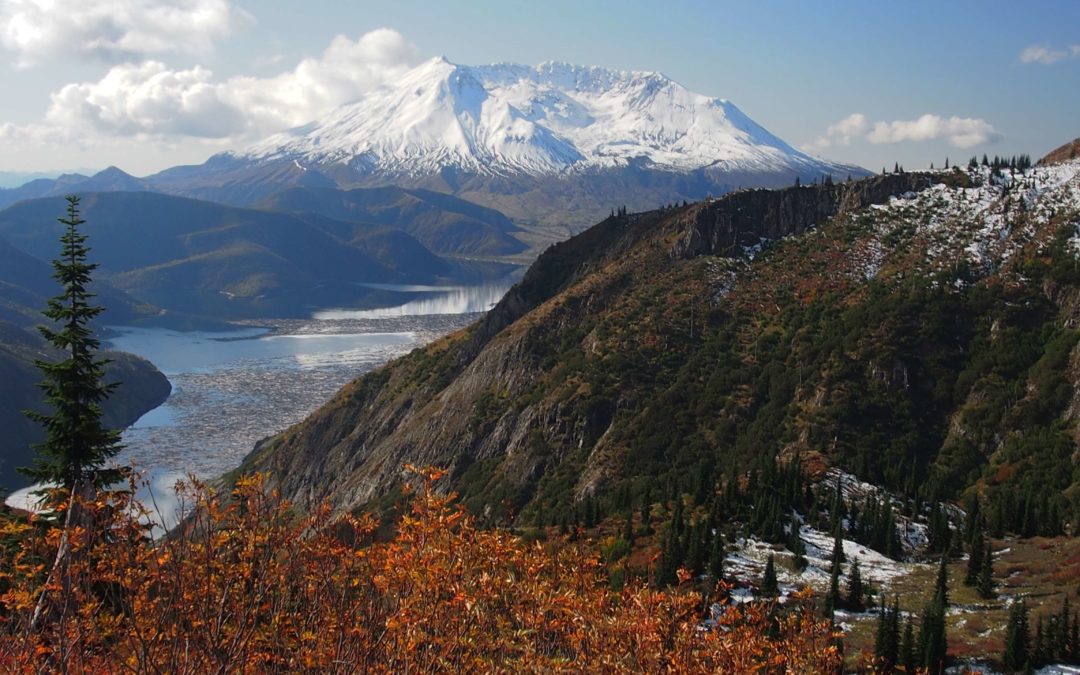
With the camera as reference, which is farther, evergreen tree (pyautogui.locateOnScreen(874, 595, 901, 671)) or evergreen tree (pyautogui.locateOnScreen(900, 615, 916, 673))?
evergreen tree (pyautogui.locateOnScreen(874, 595, 901, 671))

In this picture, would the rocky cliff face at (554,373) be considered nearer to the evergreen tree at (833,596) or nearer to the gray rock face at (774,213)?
the gray rock face at (774,213)

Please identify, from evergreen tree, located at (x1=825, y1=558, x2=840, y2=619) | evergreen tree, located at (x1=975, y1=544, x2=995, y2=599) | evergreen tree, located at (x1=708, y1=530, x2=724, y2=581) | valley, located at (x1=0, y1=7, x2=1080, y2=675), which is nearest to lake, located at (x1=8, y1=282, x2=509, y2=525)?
valley, located at (x1=0, y1=7, x2=1080, y2=675)

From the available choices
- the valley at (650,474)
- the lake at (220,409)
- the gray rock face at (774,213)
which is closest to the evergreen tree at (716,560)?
the valley at (650,474)

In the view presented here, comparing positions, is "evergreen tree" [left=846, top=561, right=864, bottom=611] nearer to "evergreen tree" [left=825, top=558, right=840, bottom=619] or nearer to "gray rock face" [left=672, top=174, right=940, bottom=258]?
"evergreen tree" [left=825, top=558, right=840, bottom=619]

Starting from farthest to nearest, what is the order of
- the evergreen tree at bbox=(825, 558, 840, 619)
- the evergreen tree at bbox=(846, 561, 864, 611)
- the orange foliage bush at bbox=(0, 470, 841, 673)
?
1. the evergreen tree at bbox=(846, 561, 864, 611)
2. the evergreen tree at bbox=(825, 558, 840, 619)
3. the orange foliage bush at bbox=(0, 470, 841, 673)

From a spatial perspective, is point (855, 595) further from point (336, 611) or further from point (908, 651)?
point (336, 611)

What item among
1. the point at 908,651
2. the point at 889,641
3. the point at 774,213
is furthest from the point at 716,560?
the point at 774,213
